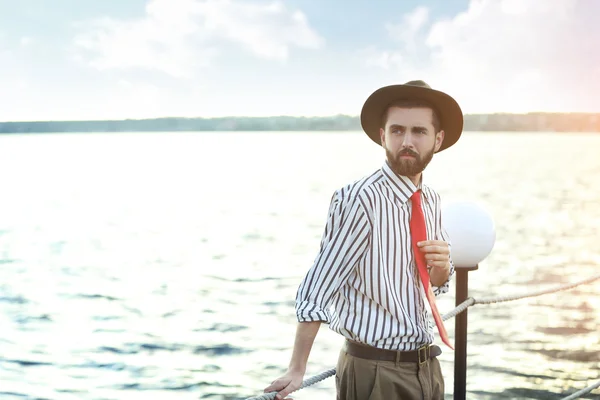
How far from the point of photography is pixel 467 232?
3.02 m

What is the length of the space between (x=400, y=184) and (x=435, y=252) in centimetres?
22

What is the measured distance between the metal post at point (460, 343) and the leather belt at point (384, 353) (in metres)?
0.87

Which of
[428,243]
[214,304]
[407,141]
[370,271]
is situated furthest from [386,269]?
[214,304]

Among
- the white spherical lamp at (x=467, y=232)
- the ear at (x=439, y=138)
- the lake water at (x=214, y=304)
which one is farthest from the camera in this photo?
the lake water at (x=214, y=304)

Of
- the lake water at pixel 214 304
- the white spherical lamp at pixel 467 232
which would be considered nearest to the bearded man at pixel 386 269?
the white spherical lamp at pixel 467 232

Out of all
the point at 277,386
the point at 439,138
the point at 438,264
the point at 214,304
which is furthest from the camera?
the point at 214,304

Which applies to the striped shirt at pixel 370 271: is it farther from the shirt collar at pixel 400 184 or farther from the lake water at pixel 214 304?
the lake water at pixel 214 304

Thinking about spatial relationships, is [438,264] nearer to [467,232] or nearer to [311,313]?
[311,313]

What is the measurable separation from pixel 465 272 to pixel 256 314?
9.80 metres

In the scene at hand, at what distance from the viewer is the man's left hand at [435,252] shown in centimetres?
213

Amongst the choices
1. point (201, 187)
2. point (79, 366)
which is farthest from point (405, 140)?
point (201, 187)

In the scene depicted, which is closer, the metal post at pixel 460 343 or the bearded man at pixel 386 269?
the bearded man at pixel 386 269

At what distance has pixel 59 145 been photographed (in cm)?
15162

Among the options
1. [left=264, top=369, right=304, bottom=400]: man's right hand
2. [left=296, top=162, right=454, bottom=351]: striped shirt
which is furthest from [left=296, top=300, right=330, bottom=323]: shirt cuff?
[left=264, top=369, right=304, bottom=400]: man's right hand
